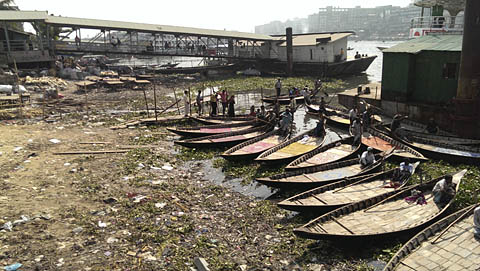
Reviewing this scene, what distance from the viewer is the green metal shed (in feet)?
62.7

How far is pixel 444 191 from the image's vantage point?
10.1 meters

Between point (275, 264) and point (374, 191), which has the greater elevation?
point (374, 191)

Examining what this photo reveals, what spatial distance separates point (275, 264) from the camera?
8602 mm

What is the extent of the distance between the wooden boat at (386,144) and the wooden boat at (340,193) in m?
2.41

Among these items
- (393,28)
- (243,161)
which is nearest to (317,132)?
(243,161)

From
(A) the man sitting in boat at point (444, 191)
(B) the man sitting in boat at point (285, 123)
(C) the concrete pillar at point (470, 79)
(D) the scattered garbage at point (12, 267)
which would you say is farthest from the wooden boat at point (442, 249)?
(B) the man sitting in boat at point (285, 123)

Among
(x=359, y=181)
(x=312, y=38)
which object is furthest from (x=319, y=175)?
(x=312, y=38)

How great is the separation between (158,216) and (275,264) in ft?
12.3

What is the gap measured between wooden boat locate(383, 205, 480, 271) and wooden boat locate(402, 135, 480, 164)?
526 centimetres

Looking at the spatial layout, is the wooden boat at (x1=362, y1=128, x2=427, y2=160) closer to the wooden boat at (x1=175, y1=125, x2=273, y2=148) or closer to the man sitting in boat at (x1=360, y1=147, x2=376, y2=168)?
the man sitting in boat at (x1=360, y1=147, x2=376, y2=168)

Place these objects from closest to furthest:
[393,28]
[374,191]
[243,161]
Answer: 1. [374,191]
2. [243,161]
3. [393,28]

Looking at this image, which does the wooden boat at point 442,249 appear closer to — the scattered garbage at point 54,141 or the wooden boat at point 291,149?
the wooden boat at point 291,149

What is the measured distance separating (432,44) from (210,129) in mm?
13607

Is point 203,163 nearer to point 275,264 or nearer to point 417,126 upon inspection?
point 275,264
